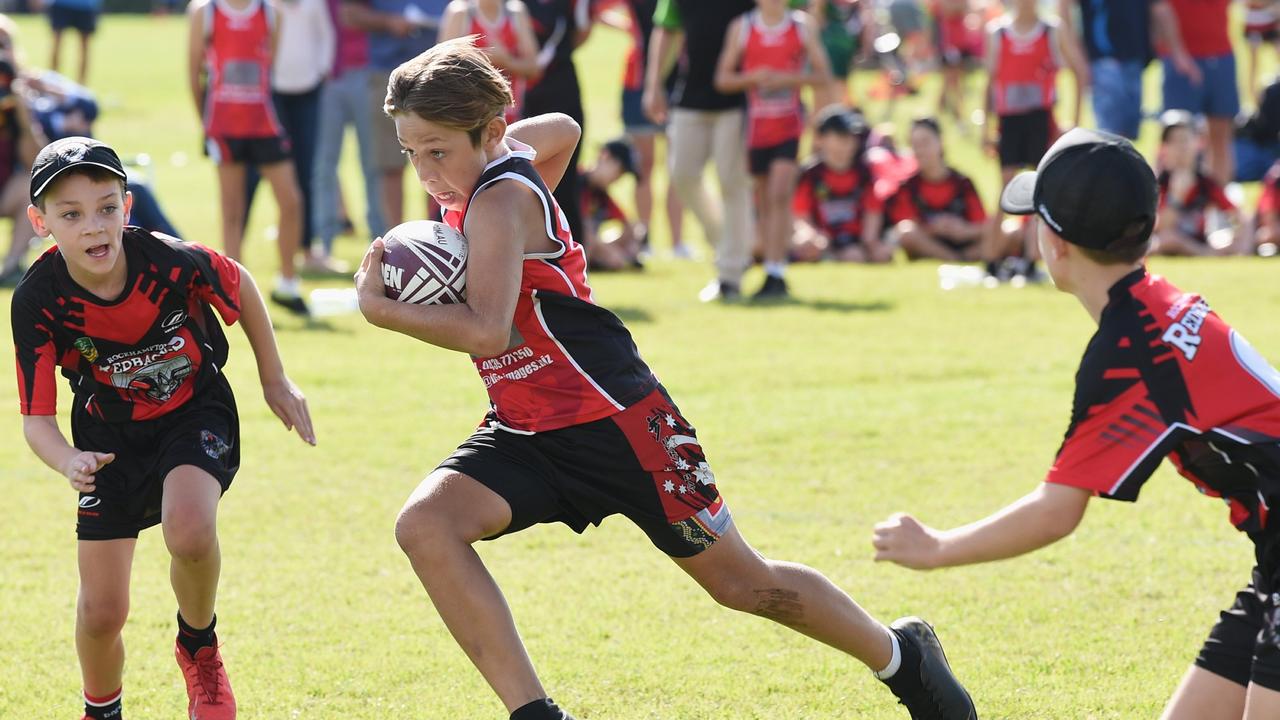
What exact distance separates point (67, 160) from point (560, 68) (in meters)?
7.46

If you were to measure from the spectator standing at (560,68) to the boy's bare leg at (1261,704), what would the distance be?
27.3 ft

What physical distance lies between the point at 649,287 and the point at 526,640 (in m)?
7.41

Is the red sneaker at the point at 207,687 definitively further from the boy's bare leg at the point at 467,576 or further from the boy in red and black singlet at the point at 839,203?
the boy in red and black singlet at the point at 839,203

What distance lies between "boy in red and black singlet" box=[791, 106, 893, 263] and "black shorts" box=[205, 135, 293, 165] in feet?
16.1

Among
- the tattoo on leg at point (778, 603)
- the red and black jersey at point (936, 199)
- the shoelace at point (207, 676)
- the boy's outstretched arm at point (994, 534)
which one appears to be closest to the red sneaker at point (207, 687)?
the shoelace at point (207, 676)

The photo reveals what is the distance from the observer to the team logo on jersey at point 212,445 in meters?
4.31

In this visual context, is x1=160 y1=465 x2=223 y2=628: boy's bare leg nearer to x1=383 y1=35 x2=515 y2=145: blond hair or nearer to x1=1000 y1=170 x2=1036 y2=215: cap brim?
x1=383 y1=35 x2=515 y2=145: blond hair

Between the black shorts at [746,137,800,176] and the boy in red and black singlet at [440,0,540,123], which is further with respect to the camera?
the black shorts at [746,137,800,176]

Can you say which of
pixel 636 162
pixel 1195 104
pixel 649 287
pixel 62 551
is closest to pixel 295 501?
pixel 62 551

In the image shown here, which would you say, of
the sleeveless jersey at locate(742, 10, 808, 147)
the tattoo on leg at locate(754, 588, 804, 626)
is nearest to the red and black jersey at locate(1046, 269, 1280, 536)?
the tattoo on leg at locate(754, 588, 804, 626)

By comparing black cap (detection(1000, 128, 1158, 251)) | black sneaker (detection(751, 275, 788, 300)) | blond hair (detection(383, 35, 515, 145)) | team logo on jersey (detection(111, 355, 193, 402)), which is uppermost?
black cap (detection(1000, 128, 1158, 251))

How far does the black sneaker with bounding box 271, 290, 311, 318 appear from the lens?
35.3 feet

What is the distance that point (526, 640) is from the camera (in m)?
5.08

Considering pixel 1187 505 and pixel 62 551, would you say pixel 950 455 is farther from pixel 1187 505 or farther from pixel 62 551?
pixel 62 551
